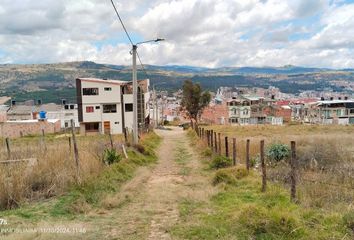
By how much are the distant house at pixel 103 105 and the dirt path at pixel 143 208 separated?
4554 centimetres

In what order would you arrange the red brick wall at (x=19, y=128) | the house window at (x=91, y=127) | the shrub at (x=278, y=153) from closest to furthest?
the shrub at (x=278, y=153), the red brick wall at (x=19, y=128), the house window at (x=91, y=127)

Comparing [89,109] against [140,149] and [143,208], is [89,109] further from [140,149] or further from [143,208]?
[143,208]

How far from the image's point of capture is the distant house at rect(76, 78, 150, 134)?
192ft

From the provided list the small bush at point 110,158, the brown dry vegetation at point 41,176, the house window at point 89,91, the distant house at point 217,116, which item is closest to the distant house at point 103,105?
the house window at point 89,91

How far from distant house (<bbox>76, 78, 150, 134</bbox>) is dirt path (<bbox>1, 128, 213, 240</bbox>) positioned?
45.5 m

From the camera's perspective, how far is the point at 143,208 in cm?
837


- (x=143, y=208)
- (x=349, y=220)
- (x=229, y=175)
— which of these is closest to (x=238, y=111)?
(x=229, y=175)

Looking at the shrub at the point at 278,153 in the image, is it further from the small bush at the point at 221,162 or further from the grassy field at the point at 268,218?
the grassy field at the point at 268,218

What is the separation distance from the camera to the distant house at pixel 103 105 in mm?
58438

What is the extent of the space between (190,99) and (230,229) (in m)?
63.8

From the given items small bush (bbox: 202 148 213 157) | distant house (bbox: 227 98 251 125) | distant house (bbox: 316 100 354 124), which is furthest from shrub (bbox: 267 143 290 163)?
distant house (bbox: 316 100 354 124)

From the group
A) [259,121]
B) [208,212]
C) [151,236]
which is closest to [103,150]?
[208,212]

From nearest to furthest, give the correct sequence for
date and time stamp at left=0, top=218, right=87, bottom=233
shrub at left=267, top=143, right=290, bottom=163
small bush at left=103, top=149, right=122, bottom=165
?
date and time stamp at left=0, top=218, right=87, bottom=233
small bush at left=103, top=149, right=122, bottom=165
shrub at left=267, top=143, right=290, bottom=163

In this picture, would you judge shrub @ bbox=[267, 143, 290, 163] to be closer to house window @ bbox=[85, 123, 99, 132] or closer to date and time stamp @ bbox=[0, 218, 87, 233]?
date and time stamp @ bbox=[0, 218, 87, 233]
